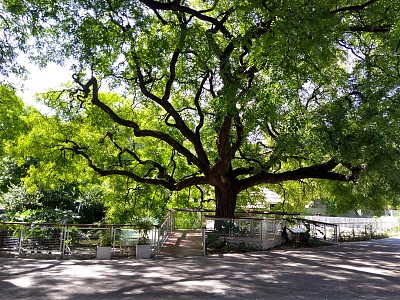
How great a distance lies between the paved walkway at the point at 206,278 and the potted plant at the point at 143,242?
532mm

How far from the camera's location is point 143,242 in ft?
42.4

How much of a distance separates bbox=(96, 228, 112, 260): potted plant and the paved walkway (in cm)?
76

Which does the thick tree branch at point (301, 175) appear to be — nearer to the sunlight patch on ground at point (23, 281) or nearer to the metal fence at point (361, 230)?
the metal fence at point (361, 230)

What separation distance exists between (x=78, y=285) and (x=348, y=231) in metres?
19.2

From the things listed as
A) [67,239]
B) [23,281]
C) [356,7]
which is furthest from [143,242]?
[356,7]

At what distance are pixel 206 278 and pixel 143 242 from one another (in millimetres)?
4359

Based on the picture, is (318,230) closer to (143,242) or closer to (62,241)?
(143,242)

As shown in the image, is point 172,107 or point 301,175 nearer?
point 172,107

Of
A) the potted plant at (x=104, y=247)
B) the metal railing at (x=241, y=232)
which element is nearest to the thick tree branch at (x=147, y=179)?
the metal railing at (x=241, y=232)

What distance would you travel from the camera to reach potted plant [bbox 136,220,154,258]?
12.6 metres

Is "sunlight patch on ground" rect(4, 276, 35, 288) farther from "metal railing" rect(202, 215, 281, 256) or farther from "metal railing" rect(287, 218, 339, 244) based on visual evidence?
"metal railing" rect(287, 218, 339, 244)

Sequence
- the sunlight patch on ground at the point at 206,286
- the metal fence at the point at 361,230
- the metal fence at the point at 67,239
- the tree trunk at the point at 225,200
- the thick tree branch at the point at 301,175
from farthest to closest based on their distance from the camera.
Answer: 1. the metal fence at the point at 361,230
2. the tree trunk at the point at 225,200
3. the thick tree branch at the point at 301,175
4. the metal fence at the point at 67,239
5. the sunlight patch on ground at the point at 206,286

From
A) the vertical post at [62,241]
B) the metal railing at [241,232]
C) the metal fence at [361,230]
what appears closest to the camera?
the vertical post at [62,241]

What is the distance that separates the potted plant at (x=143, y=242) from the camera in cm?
1259
